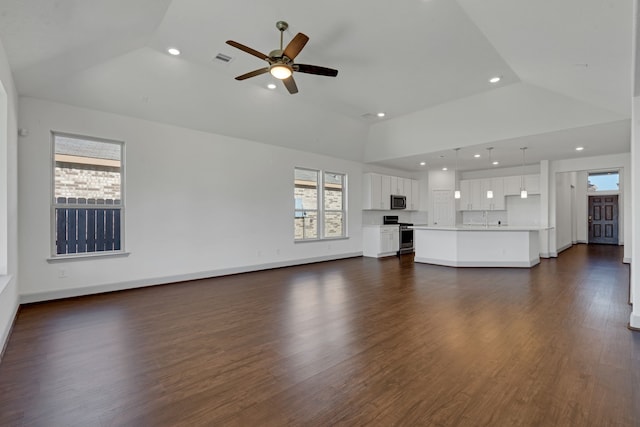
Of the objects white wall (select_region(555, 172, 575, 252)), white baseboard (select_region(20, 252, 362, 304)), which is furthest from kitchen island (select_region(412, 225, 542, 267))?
white baseboard (select_region(20, 252, 362, 304))

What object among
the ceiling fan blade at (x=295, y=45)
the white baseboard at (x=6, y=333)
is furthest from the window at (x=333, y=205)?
the white baseboard at (x=6, y=333)

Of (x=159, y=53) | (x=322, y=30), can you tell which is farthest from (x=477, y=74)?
(x=159, y=53)

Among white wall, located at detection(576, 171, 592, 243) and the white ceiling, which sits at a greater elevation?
the white ceiling

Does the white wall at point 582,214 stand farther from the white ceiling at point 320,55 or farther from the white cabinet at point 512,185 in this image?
the white ceiling at point 320,55

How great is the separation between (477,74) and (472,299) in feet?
11.3

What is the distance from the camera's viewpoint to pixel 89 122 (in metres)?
4.69

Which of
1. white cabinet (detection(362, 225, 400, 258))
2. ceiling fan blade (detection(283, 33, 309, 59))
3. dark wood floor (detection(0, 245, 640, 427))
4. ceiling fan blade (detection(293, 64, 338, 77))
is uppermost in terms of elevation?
ceiling fan blade (detection(283, 33, 309, 59))

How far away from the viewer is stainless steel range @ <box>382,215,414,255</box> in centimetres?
932

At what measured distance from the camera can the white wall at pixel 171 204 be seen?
429cm

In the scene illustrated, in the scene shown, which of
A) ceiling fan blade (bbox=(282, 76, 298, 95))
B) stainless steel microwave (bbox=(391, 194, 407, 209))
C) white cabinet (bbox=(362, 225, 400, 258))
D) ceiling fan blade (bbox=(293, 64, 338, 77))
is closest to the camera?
ceiling fan blade (bbox=(293, 64, 338, 77))

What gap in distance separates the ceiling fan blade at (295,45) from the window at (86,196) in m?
3.38

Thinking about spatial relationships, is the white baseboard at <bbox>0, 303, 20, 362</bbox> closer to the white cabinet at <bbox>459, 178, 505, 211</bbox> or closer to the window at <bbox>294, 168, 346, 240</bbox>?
the window at <bbox>294, 168, 346, 240</bbox>

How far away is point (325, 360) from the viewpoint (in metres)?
2.60

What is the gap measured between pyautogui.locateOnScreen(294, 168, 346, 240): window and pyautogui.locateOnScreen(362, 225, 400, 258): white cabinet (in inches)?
30.5
